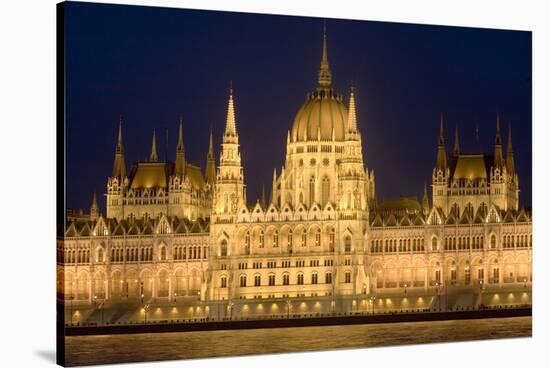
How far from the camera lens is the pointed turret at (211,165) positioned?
731 inches

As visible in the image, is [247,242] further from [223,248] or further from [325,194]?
[325,194]

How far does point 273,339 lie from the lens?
17953 mm

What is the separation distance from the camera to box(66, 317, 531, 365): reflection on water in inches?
664

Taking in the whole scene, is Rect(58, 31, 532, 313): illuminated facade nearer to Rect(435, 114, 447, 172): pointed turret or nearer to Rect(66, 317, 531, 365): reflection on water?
Rect(435, 114, 447, 172): pointed turret

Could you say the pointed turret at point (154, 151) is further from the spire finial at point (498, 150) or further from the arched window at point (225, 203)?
the spire finial at point (498, 150)

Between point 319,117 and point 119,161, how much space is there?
10.1ft

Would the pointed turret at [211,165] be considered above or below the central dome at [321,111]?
below

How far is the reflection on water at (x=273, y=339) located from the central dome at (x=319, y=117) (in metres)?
2.75

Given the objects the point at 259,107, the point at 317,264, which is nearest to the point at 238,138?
the point at 259,107

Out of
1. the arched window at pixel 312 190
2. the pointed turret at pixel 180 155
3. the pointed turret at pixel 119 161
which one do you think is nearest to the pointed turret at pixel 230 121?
the pointed turret at pixel 180 155

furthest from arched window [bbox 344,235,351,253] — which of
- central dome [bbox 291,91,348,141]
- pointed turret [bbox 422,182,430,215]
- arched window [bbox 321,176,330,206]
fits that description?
central dome [bbox 291,91,348,141]

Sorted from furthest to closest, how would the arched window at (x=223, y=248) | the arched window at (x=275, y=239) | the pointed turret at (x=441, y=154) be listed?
the pointed turret at (x=441, y=154), the arched window at (x=275, y=239), the arched window at (x=223, y=248)


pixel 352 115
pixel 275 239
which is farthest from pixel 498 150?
pixel 275 239

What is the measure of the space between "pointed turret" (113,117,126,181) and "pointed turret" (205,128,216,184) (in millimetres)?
1322
